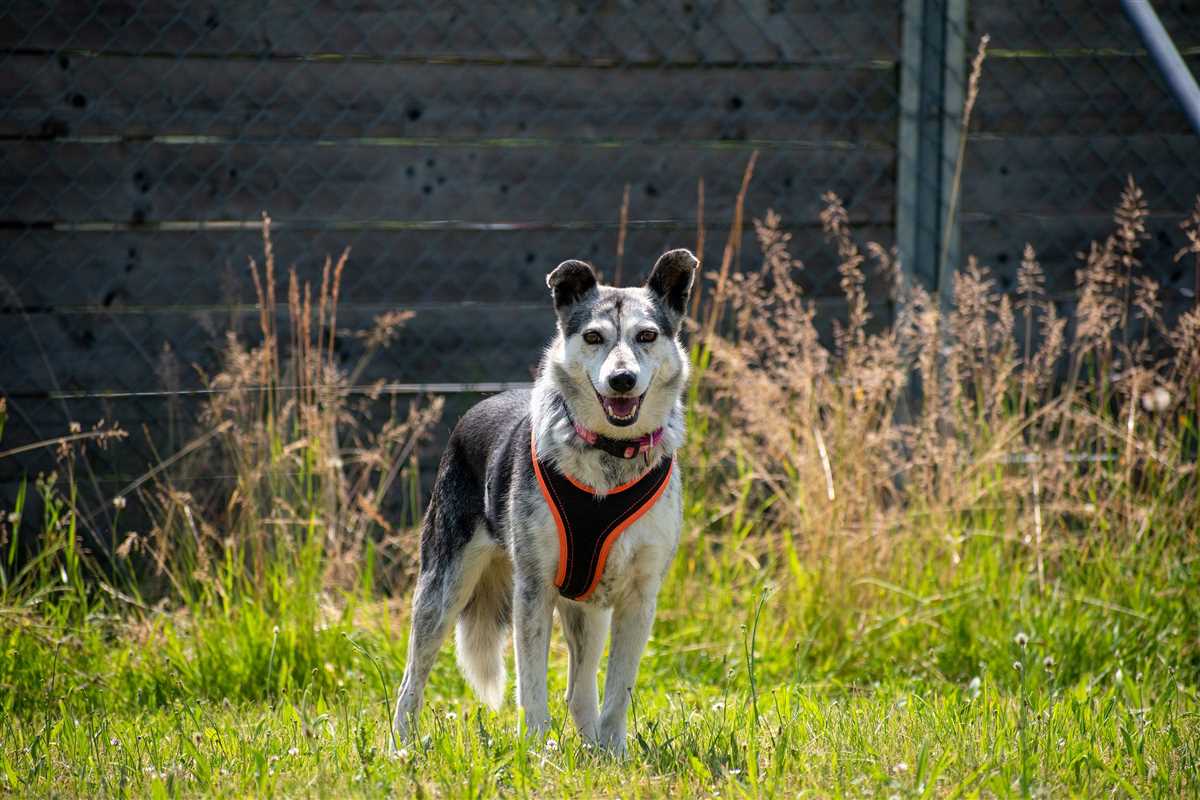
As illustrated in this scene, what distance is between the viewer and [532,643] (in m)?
3.44

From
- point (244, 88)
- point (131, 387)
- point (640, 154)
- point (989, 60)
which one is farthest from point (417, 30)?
point (989, 60)

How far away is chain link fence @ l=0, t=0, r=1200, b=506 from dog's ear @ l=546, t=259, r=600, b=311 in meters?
1.76

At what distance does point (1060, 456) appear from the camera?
4910 millimetres

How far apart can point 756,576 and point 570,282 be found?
1.78m

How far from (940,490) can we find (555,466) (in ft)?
6.69

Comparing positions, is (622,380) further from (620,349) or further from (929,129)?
(929,129)

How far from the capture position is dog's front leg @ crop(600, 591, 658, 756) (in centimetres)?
342

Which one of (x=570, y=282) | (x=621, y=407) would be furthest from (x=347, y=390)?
(x=621, y=407)

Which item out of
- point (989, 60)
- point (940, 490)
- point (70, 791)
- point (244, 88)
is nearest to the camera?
point (70, 791)

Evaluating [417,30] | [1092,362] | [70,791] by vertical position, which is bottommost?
[70,791]

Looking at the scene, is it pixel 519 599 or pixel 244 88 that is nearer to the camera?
pixel 519 599

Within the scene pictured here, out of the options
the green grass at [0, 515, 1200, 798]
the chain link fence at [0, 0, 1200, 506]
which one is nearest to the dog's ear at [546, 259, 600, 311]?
the green grass at [0, 515, 1200, 798]

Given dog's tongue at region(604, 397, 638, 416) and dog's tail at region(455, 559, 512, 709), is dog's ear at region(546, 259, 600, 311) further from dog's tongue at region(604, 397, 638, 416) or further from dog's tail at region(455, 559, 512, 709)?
dog's tail at region(455, 559, 512, 709)

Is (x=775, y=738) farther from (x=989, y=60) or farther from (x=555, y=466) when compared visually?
(x=989, y=60)
